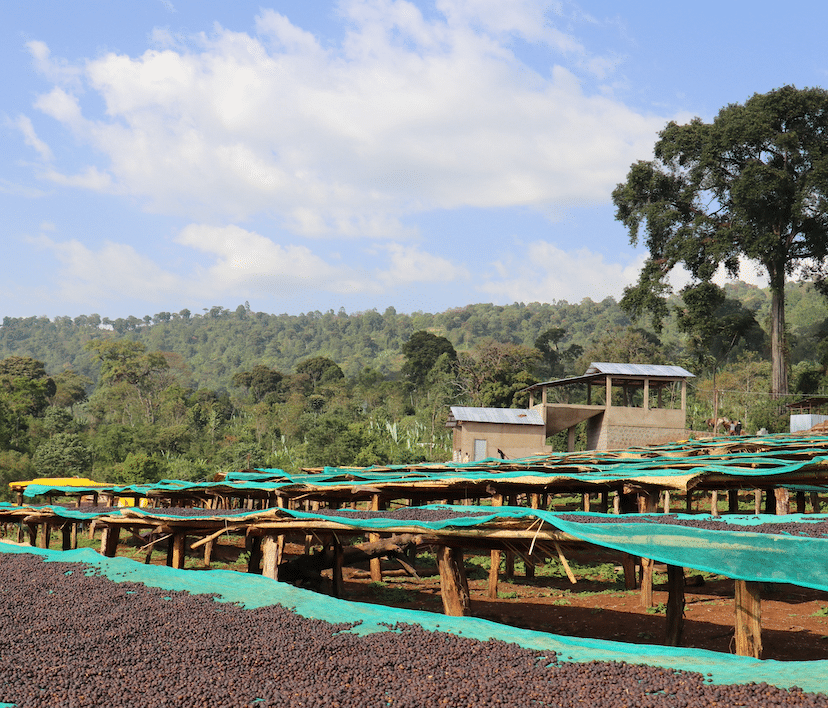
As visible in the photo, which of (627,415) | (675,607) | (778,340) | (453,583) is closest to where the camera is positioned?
(675,607)

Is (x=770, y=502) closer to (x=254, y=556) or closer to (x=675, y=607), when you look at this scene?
(x=675, y=607)

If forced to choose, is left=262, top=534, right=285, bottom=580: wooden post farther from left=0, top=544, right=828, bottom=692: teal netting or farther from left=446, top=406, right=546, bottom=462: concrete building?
left=446, top=406, right=546, bottom=462: concrete building

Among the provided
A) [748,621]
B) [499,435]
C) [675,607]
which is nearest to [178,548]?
[675,607]

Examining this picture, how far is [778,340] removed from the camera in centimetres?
2780

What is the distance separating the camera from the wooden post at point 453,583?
6.05 m

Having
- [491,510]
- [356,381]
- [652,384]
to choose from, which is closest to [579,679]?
[491,510]

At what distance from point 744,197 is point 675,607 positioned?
79.2 feet

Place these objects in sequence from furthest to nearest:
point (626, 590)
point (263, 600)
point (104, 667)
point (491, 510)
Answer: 1. point (626, 590)
2. point (491, 510)
3. point (263, 600)
4. point (104, 667)

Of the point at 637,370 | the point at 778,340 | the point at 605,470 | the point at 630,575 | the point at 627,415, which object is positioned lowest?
the point at 630,575

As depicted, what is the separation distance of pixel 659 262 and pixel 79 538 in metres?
23.9

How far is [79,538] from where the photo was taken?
18.5 metres

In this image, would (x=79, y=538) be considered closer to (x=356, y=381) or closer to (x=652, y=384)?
(x=652, y=384)

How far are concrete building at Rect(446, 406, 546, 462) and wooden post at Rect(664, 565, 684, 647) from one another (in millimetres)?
17162

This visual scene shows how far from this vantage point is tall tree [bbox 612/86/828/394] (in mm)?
26234
